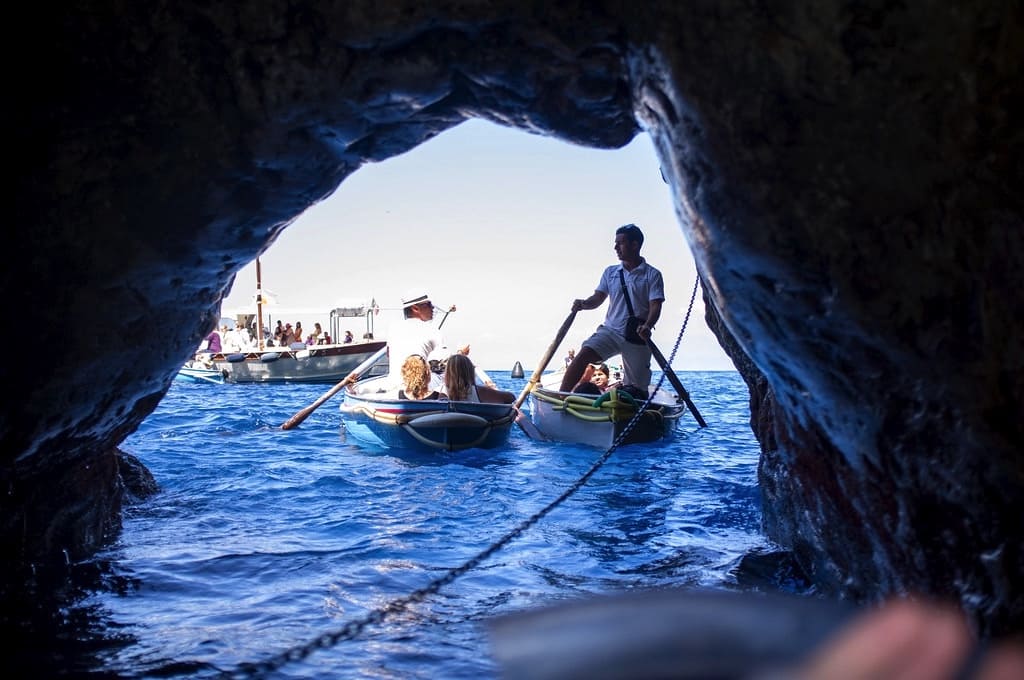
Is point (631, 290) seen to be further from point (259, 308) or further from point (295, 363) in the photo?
point (259, 308)

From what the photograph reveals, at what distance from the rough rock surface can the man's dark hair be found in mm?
5585

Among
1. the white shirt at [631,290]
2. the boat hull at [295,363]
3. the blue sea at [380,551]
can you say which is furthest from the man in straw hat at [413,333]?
the boat hull at [295,363]

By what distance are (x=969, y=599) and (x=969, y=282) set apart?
1.06m

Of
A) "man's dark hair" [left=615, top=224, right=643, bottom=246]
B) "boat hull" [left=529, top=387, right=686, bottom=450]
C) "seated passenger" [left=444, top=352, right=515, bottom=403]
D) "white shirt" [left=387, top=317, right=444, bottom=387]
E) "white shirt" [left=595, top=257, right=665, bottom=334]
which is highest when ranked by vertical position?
"man's dark hair" [left=615, top=224, right=643, bottom=246]

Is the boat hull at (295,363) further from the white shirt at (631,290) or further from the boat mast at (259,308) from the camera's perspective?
the white shirt at (631,290)

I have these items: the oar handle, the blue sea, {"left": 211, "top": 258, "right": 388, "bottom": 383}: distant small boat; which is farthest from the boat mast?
the oar handle

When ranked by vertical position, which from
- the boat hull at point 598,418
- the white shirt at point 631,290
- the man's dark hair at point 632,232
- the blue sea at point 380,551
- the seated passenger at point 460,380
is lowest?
the blue sea at point 380,551

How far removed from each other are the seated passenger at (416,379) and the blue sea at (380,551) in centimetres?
77

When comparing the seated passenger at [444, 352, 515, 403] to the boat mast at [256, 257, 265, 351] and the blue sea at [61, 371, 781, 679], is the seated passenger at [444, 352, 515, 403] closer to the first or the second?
the blue sea at [61, 371, 781, 679]

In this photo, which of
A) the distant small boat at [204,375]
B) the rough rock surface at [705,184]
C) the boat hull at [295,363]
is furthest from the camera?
the distant small boat at [204,375]

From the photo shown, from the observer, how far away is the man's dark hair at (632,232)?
9109 millimetres

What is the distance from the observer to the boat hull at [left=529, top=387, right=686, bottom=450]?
9.02 m

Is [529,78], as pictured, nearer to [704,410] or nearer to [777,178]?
[777,178]

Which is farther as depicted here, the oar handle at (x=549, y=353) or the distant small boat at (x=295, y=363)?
the distant small boat at (x=295, y=363)
